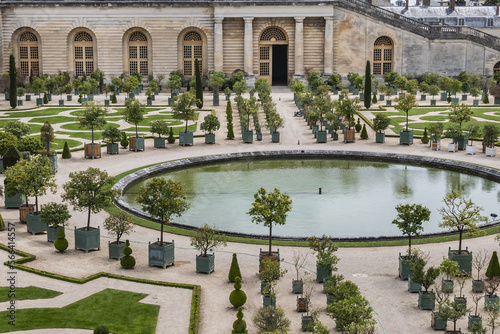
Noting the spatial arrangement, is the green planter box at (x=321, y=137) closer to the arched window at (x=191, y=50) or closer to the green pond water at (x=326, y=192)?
the green pond water at (x=326, y=192)

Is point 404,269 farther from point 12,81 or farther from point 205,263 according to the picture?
point 12,81

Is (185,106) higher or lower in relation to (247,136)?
higher

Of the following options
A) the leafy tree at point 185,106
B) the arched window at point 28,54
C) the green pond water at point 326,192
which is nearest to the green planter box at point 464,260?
the green pond water at point 326,192

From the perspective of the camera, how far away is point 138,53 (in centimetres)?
8675

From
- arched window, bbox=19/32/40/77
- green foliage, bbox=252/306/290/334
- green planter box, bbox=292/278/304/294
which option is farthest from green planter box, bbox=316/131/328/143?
arched window, bbox=19/32/40/77

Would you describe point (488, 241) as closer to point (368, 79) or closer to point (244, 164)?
point (244, 164)

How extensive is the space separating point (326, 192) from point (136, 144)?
1592 cm

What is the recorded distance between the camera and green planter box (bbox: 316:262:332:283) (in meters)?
28.3

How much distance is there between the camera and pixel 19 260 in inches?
1178

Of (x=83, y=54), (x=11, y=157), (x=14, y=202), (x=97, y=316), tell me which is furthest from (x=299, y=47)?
(x=97, y=316)

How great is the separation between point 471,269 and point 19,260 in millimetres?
16778

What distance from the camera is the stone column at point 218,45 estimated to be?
83.9 meters

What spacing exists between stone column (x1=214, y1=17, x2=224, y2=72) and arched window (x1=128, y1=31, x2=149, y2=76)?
7.88 metres

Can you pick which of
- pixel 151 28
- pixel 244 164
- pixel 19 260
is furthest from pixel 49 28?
pixel 19 260
